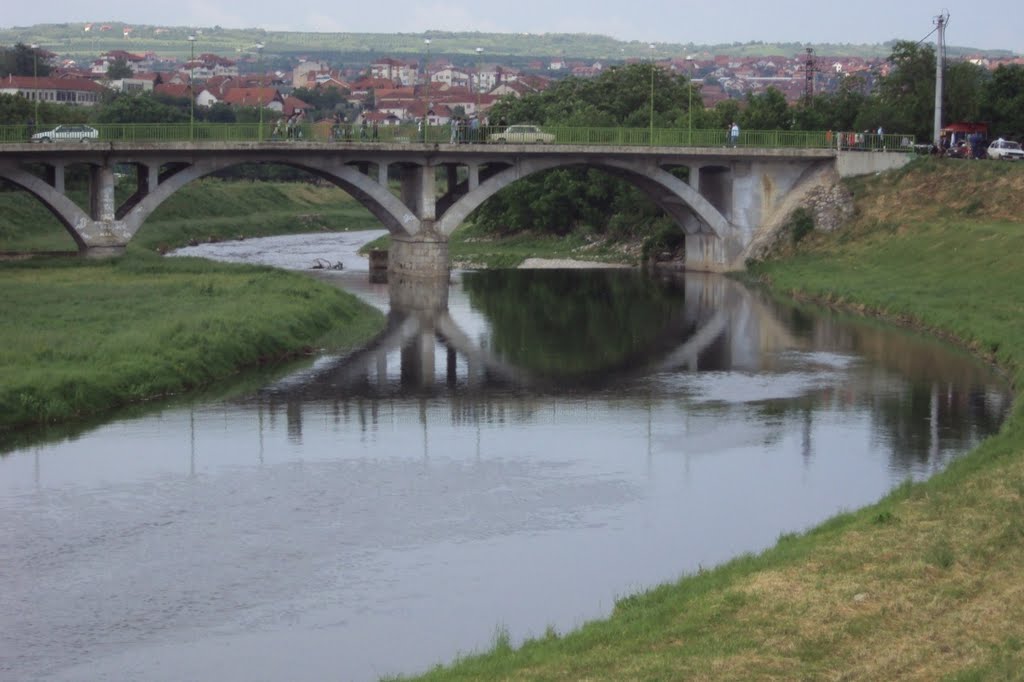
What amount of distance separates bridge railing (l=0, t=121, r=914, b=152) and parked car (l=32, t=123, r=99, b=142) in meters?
0.39

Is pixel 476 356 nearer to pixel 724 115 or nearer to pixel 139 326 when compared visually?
pixel 139 326

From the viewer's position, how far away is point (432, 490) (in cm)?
2962

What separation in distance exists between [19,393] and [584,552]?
15.1 m

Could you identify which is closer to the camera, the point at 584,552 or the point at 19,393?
the point at 584,552

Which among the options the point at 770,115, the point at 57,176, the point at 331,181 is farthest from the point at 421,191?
the point at 770,115

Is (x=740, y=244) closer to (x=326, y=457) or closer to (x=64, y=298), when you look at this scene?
(x=64, y=298)

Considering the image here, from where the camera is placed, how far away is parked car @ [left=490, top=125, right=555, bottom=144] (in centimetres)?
7250

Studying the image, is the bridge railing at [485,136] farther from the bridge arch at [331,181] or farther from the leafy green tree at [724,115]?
the leafy green tree at [724,115]

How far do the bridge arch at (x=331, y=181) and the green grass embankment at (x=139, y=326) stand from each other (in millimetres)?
2035

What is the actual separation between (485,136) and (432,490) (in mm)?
45578

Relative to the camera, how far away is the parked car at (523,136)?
7250 cm

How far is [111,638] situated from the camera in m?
21.3

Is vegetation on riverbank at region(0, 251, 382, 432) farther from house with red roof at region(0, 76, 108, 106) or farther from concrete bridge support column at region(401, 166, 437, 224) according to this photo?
A: house with red roof at region(0, 76, 108, 106)

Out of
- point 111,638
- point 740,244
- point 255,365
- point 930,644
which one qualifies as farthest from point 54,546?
point 740,244
